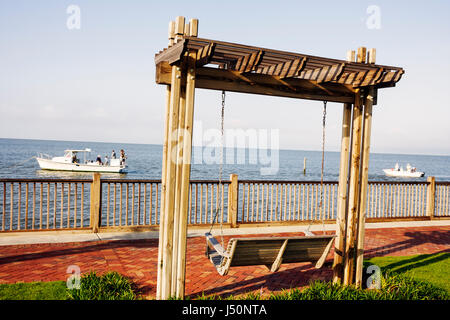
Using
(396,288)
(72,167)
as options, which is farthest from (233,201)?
(72,167)

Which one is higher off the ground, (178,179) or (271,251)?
(178,179)

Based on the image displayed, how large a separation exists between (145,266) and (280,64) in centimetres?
353

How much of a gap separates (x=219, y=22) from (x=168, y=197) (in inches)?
169

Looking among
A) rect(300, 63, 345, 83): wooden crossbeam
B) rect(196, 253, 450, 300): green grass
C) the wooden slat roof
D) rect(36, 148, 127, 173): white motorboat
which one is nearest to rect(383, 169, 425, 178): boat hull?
rect(36, 148, 127, 173): white motorboat

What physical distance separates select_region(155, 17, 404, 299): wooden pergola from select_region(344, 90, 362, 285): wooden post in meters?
0.01

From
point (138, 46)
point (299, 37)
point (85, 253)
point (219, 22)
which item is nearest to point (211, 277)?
point (85, 253)

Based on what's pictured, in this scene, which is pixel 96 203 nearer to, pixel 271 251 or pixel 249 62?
pixel 271 251

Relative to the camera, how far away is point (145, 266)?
5547 mm

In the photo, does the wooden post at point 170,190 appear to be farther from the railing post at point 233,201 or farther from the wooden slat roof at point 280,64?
the railing post at point 233,201

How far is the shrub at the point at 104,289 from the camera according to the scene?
4.08m

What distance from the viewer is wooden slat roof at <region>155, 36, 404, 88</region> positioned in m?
3.73

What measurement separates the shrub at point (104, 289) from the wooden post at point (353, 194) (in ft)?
9.15

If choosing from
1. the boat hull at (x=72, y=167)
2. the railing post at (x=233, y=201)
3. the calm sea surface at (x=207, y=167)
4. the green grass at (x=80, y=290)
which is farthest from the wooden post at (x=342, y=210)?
the boat hull at (x=72, y=167)
